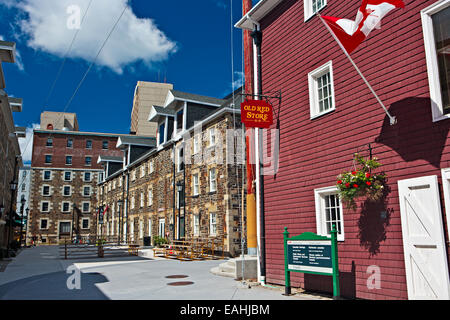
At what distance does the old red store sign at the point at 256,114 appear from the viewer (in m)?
10.7

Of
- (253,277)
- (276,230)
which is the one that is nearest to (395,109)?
(276,230)

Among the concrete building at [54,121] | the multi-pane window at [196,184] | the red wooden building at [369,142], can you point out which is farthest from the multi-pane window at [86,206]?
the red wooden building at [369,142]

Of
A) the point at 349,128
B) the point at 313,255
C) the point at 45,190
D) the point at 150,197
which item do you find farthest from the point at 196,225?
the point at 45,190

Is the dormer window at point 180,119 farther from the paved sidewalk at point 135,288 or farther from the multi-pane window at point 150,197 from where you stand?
the paved sidewalk at point 135,288

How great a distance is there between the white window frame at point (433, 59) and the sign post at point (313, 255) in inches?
121

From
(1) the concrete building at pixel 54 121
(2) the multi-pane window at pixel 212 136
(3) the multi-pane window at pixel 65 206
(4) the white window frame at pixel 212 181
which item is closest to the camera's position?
(4) the white window frame at pixel 212 181

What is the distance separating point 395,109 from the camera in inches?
297

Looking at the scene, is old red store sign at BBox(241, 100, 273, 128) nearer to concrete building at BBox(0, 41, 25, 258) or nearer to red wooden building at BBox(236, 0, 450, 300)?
red wooden building at BBox(236, 0, 450, 300)

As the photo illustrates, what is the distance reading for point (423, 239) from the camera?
6.67 m

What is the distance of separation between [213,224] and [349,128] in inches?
581

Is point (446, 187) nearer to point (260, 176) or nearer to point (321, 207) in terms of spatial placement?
point (321, 207)

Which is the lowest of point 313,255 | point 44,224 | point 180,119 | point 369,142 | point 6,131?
point 313,255
